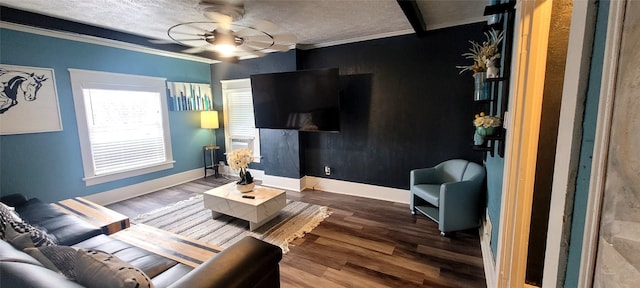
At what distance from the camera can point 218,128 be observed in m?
5.38

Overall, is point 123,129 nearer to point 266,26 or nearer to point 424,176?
point 266,26

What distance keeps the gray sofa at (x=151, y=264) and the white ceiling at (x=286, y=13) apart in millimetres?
2021

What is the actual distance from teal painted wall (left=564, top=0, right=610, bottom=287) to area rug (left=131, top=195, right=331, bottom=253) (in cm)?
234

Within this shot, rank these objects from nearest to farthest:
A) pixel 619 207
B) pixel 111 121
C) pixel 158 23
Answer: pixel 619 207 → pixel 158 23 → pixel 111 121

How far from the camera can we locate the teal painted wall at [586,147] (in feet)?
1.68

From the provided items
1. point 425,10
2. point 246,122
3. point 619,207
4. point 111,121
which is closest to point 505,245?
point 619,207

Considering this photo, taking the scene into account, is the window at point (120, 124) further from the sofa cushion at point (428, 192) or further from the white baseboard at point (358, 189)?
the sofa cushion at point (428, 192)

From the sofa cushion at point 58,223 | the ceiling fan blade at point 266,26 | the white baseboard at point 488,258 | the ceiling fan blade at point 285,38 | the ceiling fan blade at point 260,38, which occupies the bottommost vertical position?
the white baseboard at point 488,258

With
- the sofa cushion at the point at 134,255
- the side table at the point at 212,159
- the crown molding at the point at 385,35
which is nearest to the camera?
the sofa cushion at the point at 134,255

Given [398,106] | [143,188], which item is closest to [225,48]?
[398,106]

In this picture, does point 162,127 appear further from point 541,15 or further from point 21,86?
point 541,15

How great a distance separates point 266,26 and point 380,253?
236 centimetres

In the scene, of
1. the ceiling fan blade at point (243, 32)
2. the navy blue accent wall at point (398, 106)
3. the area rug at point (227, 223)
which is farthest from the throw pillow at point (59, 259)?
the navy blue accent wall at point (398, 106)

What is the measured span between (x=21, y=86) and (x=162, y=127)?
1.73 metres
